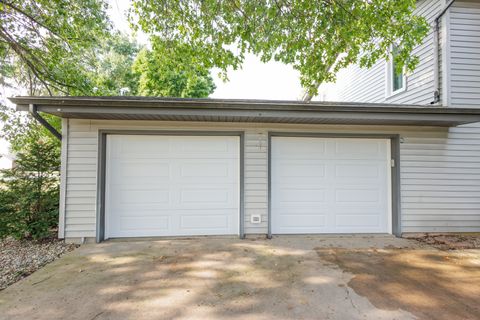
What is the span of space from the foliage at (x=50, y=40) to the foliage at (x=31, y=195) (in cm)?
232

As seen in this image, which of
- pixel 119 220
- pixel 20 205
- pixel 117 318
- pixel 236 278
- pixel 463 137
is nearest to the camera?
pixel 117 318

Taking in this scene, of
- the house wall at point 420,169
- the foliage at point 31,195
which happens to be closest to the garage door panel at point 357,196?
the house wall at point 420,169

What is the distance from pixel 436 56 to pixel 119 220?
765 cm

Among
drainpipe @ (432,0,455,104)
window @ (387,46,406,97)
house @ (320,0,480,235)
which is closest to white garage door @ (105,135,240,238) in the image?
house @ (320,0,480,235)

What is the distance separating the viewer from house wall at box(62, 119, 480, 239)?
4.74 m

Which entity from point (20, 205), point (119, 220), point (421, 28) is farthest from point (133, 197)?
point (421, 28)

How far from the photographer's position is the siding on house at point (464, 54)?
16.8ft

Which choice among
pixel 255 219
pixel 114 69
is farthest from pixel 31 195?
pixel 114 69

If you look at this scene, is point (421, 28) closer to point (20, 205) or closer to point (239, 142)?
point (239, 142)

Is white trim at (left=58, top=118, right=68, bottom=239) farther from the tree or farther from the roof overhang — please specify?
the tree

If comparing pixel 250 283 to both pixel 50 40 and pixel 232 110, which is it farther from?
pixel 50 40

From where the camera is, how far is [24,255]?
12.7ft

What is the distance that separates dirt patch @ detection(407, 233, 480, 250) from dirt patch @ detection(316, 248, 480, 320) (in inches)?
A: 13.2

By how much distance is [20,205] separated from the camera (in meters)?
4.37
